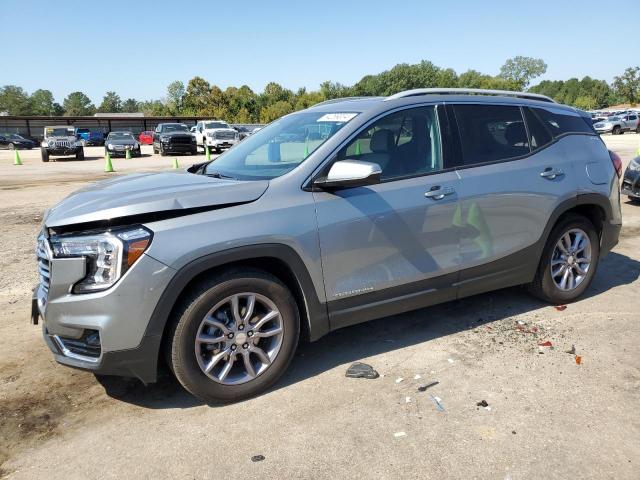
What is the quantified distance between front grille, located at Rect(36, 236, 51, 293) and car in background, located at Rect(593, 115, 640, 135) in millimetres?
43984

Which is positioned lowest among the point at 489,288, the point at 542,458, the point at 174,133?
the point at 542,458

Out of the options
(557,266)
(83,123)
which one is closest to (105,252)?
(557,266)

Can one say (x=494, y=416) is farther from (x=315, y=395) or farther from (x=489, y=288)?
(x=489, y=288)

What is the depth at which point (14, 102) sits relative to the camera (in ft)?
350

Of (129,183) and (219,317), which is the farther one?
(129,183)

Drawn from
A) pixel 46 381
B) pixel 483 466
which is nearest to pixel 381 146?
pixel 483 466

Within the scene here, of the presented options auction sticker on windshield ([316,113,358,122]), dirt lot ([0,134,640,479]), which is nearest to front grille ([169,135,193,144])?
dirt lot ([0,134,640,479])

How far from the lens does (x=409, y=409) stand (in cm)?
301

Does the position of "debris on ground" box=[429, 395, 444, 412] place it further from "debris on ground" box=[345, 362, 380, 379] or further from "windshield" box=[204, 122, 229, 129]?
"windshield" box=[204, 122, 229, 129]

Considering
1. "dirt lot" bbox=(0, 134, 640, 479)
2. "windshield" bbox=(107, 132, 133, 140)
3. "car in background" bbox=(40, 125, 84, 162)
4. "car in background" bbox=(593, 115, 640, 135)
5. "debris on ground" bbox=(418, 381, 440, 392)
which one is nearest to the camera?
"dirt lot" bbox=(0, 134, 640, 479)

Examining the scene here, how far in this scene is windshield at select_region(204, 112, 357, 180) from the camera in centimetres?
345

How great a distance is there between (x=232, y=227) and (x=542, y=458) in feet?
6.75

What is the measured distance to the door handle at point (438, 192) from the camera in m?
3.55

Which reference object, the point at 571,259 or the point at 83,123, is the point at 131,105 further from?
the point at 571,259
